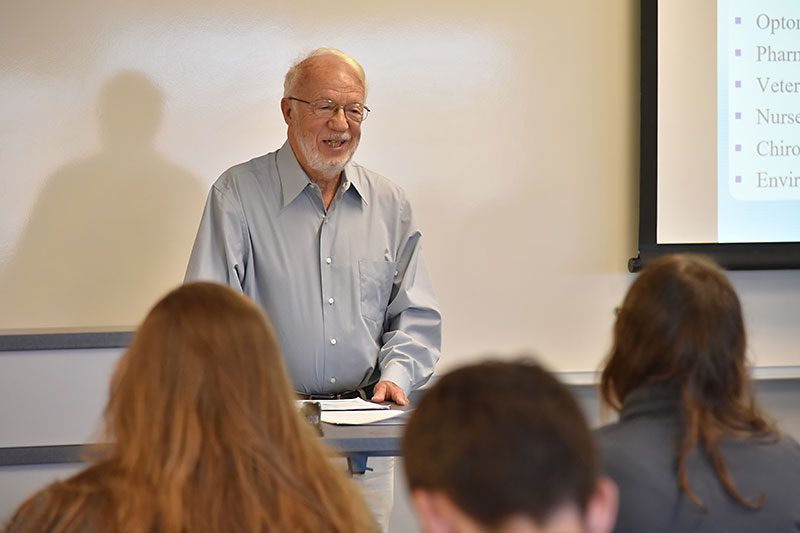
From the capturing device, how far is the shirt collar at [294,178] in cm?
287

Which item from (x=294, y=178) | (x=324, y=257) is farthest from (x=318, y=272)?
(x=294, y=178)

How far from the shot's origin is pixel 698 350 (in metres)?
1.52

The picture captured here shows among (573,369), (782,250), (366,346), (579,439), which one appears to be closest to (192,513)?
(579,439)

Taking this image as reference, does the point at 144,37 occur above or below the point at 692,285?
above

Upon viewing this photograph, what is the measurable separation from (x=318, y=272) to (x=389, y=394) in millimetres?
488

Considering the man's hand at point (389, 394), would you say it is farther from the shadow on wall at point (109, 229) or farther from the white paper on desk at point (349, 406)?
the shadow on wall at point (109, 229)

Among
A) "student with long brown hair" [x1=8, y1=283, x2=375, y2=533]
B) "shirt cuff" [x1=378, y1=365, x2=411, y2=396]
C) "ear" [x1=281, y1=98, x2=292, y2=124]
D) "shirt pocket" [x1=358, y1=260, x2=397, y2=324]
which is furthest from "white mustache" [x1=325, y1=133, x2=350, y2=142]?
"student with long brown hair" [x1=8, y1=283, x2=375, y2=533]

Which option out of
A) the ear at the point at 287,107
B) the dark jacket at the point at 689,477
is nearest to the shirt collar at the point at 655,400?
the dark jacket at the point at 689,477

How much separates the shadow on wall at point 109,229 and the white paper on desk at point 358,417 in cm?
146

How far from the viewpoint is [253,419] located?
1.21 metres

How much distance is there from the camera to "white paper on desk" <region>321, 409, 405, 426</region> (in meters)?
2.27

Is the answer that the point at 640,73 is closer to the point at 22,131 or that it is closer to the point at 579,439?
the point at 22,131

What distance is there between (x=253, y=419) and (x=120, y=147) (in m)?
2.53

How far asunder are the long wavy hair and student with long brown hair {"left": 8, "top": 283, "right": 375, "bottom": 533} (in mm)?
593
